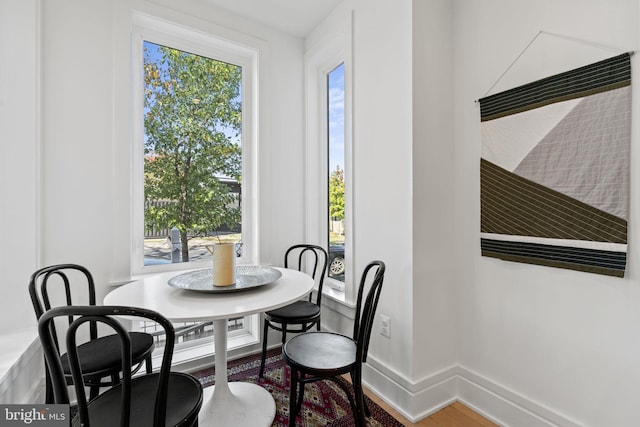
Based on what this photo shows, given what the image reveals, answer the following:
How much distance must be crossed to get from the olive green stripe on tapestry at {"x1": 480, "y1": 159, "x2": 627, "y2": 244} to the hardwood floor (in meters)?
1.03

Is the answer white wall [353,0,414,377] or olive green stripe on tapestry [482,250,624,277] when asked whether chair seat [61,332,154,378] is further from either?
olive green stripe on tapestry [482,250,624,277]

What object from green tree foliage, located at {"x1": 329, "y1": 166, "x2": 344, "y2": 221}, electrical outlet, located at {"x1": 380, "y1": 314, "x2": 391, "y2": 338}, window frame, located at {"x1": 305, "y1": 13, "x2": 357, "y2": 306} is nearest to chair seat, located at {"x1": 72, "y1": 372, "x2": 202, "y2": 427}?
electrical outlet, located at {"x1": 380, "y1": 314, "x2": 391, "y2": 338}

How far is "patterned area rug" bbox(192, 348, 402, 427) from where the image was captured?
1.68 m

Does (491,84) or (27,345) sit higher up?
(491,84)

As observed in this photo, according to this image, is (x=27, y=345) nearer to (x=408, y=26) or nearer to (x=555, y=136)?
(x=408, y=26)

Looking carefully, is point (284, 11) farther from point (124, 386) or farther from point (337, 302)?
point (124, 386)

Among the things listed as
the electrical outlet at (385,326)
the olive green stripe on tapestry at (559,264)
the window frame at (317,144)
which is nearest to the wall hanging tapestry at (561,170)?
the olive green stripe on tapestry at (559,264)

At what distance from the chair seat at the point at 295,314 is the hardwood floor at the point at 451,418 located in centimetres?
65

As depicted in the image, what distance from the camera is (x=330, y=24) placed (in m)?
2.41

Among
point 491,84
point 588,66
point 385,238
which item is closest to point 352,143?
point 385,238

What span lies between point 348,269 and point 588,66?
166cm

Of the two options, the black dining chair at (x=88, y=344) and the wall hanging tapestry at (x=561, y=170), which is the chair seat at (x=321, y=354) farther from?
the wall hanging tapestry at (x=561, y=170)

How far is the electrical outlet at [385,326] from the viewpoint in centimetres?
191

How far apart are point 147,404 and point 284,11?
2.58 metres
